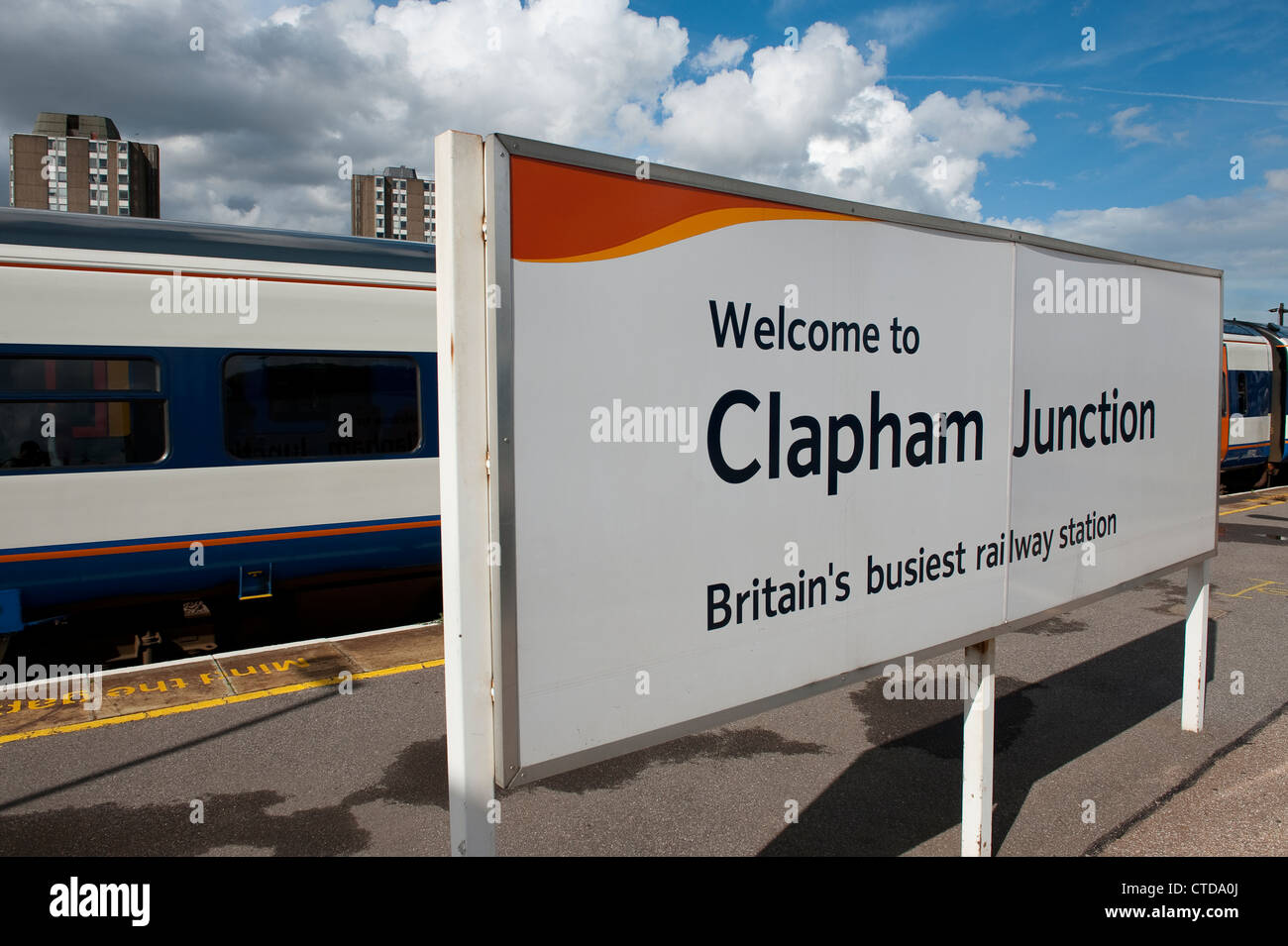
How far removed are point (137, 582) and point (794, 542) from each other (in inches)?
202

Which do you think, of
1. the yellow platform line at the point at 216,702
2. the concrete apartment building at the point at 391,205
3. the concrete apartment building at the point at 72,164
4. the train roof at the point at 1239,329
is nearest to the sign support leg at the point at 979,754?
the yellow platform line at the point at 216,702

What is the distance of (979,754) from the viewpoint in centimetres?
333

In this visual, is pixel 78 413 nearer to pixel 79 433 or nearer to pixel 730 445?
pixel 79 433

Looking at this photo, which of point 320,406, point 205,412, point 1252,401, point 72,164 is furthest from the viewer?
point 72,164

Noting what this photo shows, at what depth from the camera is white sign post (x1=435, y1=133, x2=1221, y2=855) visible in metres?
1.94

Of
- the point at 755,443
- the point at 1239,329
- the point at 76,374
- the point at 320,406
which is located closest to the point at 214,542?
the point at 320,406

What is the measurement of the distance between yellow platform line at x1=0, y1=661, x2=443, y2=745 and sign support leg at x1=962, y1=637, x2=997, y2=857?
366cm

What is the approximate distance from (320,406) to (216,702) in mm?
2390

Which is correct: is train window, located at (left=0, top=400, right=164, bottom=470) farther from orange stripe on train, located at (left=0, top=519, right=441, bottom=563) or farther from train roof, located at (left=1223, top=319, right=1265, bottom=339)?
train roof, located at (left=1223, top=319, right=1265, bottom=339)

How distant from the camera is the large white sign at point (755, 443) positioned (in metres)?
2.02

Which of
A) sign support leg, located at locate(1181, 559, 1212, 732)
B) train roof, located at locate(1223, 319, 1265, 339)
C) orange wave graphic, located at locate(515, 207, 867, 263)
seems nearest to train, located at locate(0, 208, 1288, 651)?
orange wave graphic, located at locate(515, 207, 867, 263)

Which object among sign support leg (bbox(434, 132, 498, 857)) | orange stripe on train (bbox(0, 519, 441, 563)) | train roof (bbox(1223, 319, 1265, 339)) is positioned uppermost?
train roof (bbox(1223, 319, 1265, 339))

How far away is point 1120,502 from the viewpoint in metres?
4.03
